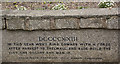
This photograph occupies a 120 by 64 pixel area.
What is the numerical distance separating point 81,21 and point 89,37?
339 mm

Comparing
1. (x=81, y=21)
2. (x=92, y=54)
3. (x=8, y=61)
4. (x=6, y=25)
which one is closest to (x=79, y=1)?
(x=81, y=21)

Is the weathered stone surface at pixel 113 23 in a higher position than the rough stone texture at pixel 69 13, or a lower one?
lower

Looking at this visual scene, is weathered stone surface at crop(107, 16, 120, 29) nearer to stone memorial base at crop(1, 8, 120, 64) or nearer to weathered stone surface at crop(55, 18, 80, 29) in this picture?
stone memorial base at crop(1, 8, 120, 64)

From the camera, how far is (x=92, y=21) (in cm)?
307

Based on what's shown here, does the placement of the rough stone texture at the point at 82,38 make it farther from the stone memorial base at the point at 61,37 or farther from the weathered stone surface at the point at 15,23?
the weathered stone surface at the point at 15,23

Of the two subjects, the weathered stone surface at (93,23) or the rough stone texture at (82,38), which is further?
the rough stone texture at (82,38)

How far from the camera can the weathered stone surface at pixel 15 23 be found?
10.2ft

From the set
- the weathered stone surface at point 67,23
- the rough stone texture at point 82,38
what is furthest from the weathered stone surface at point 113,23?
the weathered stone surface at point 67,23

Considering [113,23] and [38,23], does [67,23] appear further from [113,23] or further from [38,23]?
[113,23]

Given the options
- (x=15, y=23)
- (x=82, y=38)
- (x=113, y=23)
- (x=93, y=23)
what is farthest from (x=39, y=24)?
(x=113, y=23)

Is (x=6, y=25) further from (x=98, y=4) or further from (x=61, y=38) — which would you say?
(x=98, y=4)

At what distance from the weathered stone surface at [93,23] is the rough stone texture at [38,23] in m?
0.60

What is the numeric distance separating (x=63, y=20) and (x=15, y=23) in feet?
2.80

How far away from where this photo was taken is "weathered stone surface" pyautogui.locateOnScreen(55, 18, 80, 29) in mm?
3092
